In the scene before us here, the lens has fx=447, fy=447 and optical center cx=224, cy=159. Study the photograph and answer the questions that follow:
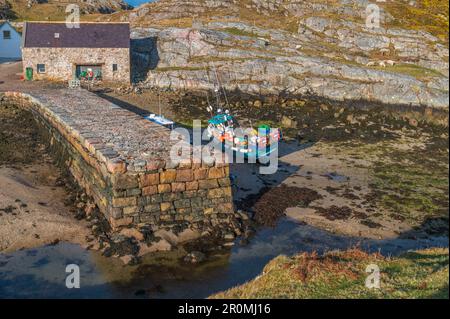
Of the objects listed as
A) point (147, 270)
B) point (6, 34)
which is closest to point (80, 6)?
point (6, 34)

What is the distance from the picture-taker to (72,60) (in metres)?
39.2

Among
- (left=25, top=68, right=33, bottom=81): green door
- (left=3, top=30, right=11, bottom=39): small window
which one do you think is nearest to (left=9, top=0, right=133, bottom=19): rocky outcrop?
(left=3, top=30, right=11, bottom=39): small window

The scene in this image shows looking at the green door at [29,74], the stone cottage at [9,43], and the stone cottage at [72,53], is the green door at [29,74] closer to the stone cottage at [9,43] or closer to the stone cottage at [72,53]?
the stone cottage at [72,53]

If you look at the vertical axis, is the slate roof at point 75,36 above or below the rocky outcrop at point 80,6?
below

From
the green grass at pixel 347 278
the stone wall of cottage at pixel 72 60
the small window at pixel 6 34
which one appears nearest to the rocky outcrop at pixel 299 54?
the stone wall of cottage at pixel 72 60

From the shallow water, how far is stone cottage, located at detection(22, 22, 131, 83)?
29678mm

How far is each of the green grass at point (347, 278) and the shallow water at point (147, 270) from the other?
1.72 m

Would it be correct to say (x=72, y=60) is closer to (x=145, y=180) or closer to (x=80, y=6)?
(x=145, y=180)

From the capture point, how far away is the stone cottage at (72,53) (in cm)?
3859

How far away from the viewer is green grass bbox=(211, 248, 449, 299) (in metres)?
7.83

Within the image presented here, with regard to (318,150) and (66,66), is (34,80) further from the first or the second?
(318,150)

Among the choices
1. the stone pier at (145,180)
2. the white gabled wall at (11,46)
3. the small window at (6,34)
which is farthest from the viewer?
the white gabled wall at (11,46)

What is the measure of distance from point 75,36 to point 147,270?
111 ft
